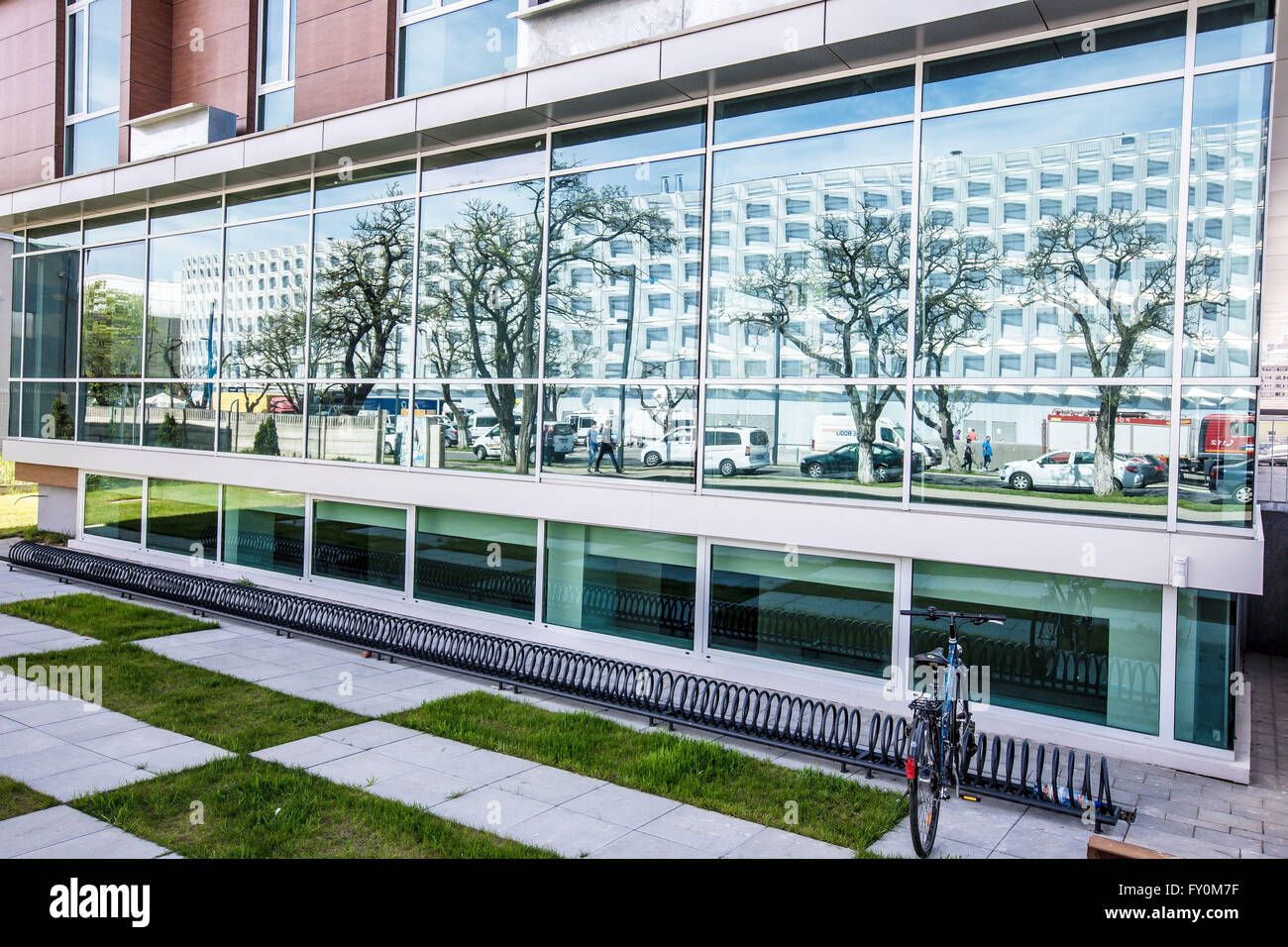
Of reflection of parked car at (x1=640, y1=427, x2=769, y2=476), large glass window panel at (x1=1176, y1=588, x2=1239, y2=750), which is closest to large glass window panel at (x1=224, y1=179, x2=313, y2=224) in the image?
reflection of parked car at (x1=640, y1=427, x2=769, y2=476)

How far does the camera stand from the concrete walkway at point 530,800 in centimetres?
600

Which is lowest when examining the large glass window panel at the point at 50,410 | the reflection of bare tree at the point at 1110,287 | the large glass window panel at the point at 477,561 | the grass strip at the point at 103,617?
the grass strip at the point at 103,617

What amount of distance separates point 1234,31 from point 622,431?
21.5ft

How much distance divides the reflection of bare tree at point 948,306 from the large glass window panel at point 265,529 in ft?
31.1

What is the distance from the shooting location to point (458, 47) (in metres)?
12.3

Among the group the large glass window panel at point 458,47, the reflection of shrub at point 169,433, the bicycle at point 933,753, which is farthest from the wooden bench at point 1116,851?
the reflection of shrub at point 169,433

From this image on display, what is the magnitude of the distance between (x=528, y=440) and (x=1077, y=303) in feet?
20.3

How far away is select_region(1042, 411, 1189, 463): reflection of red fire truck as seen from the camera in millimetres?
7738

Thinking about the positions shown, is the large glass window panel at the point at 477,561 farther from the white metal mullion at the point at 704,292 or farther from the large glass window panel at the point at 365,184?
the large glass window panel at the point at 365,184

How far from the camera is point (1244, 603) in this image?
12.8 meters

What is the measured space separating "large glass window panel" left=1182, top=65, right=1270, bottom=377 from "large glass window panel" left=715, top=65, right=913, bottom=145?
251 centimetres

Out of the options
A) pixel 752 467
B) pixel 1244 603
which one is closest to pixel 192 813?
pixel 752 467

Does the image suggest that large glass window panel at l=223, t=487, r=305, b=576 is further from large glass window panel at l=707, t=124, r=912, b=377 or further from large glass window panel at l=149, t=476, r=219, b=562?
large glass window panel at l=707, t=124, r=912, b=377

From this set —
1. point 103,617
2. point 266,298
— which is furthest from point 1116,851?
point 266,298
